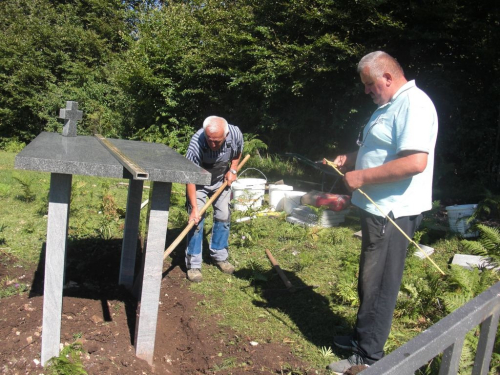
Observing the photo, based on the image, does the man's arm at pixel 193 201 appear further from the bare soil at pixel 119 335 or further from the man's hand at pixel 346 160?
the man's hand at pixel 346 160

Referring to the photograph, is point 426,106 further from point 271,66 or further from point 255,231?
point 271,66

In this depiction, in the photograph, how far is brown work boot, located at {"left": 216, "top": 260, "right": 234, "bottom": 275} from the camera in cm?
499

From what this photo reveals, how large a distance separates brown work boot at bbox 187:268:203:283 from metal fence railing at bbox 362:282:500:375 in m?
3.12

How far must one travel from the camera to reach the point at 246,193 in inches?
284

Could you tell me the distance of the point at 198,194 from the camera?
4.73 metres

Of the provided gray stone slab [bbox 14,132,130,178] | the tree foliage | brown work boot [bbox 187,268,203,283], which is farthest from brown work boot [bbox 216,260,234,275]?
the tree foliage

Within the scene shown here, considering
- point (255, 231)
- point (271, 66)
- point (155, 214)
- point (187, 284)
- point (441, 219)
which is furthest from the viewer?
point (271, 66)

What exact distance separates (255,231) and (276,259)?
776mm

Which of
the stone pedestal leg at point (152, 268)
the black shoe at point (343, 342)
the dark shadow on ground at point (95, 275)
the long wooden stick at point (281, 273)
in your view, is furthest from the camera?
the long wooden stick at point (281, 273)

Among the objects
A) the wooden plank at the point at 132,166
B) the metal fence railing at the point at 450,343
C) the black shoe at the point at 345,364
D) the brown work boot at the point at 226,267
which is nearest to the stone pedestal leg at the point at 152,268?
the wooden plank at the point at 132,166

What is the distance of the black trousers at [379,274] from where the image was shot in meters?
2.91

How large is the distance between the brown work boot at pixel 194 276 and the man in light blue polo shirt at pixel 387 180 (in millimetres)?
1998

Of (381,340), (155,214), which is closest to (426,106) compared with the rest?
(381,340)

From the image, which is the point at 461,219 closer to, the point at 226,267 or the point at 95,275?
the point at 226,267
